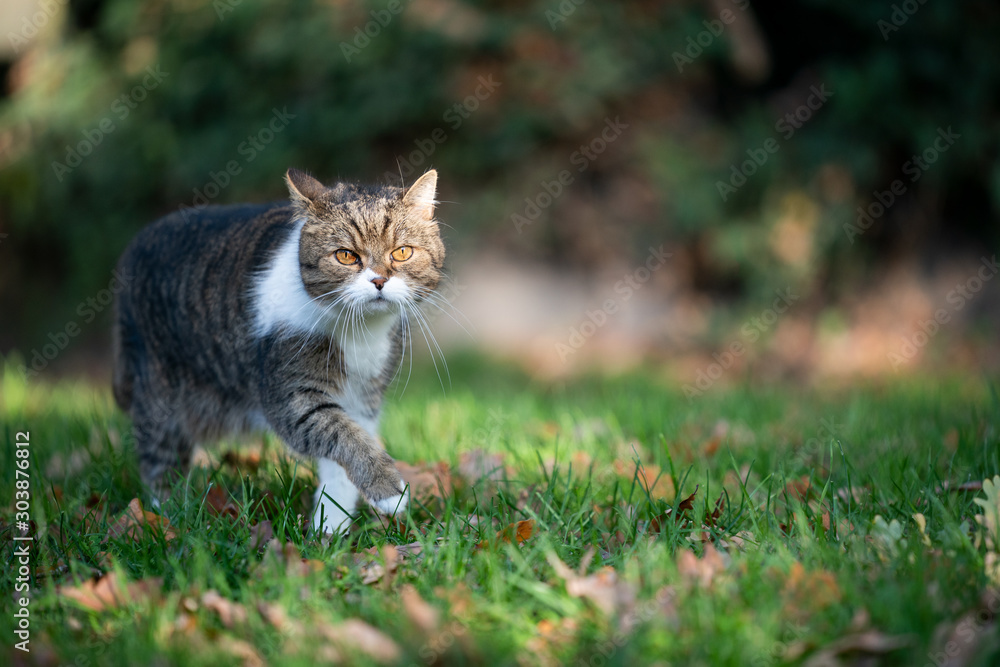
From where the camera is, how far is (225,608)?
163 cm

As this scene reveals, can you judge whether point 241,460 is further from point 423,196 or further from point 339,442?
point 423,196

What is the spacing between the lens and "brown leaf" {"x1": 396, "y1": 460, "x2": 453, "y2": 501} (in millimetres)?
2381

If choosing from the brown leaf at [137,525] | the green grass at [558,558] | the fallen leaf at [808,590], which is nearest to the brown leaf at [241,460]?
the green grass at [558,558]

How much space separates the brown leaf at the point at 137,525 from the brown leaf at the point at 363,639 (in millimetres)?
660

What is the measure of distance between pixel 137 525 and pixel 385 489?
62 cm

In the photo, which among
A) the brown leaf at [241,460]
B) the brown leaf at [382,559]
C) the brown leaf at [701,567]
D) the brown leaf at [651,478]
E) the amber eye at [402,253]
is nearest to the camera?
the brown leaf at [701,567]

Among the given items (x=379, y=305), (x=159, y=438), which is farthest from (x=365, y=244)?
(x=159, y=438)

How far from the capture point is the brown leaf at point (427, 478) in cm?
A: 238

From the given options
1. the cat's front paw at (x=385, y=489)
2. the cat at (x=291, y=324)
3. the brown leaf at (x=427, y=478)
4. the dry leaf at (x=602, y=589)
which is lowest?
the brown leaf at (x=427, y=478)

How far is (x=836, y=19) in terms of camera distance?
17.8 ft

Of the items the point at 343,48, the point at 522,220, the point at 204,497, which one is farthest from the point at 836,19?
the point at 204,497

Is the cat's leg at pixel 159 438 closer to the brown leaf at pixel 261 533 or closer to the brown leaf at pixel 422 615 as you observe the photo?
the brown leaf at pixel 261 533

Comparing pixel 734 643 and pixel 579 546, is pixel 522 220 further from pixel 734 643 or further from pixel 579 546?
pixel 734 643

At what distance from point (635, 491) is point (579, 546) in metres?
0.48
